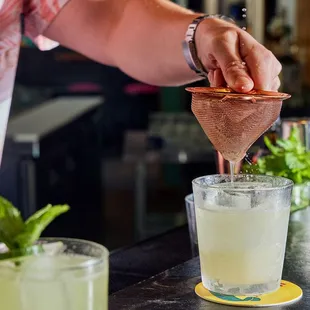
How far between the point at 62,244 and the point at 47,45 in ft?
4.39

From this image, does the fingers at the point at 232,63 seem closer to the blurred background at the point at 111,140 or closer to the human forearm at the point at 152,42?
the human forearm at the point at 152,42

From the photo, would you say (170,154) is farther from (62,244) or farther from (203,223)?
(62,244)

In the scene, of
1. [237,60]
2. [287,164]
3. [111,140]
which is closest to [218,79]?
[237,60]

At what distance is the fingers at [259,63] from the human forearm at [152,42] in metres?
0.32

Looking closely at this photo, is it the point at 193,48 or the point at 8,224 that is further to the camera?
the point at 193,48

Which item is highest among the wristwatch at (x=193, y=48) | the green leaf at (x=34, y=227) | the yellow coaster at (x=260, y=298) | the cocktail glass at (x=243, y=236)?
the wristwatch at (x=193, y=48)

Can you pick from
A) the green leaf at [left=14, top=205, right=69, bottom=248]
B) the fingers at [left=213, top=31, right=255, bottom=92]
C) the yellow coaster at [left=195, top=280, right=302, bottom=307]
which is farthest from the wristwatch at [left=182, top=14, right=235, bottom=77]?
the green leaf at [left=14, top=205, right=69, bottom=248]

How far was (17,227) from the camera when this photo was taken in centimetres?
92

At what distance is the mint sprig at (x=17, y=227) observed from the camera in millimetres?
902

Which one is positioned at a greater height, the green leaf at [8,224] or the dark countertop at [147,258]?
the green leaf at [8,224]

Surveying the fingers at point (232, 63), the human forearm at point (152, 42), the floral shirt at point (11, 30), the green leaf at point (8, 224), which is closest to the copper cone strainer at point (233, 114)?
the fingers at point (232, 63)

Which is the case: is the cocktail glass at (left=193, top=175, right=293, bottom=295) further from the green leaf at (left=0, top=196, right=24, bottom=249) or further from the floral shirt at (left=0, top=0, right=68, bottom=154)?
the floral shirt at (left=0, top=0, right=68, bottom=154)

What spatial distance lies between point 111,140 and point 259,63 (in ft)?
21.7

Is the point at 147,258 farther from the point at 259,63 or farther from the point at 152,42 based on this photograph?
the point at 152,42
